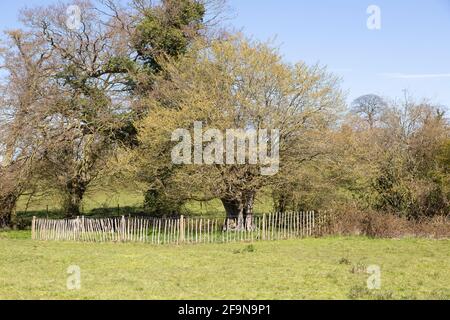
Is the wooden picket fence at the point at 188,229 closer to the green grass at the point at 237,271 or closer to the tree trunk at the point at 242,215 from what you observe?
the tree trunk at the point at 242,215

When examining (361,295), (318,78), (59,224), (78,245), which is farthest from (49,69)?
(361,295)

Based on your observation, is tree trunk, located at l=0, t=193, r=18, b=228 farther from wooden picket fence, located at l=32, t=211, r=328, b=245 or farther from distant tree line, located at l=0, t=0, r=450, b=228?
wooden picket fence, located at l=32, t=211, r=328, b=245

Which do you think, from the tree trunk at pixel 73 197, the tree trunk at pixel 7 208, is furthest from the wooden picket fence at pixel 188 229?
the tree trunk at pixel 73 197

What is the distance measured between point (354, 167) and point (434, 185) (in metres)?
3.63

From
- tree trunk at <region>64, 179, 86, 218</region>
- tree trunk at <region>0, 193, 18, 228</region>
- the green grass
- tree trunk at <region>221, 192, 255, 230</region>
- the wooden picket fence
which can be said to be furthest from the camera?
tree trunk at <region>64, 179, 86, 218</region>

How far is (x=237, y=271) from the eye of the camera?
1195cm

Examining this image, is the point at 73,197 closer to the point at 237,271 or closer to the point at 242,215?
the point at 242,215

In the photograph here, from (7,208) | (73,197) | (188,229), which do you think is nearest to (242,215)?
(188,229)

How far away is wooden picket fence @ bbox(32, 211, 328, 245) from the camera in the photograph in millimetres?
19578

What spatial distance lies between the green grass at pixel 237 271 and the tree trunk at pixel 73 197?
1066 cm

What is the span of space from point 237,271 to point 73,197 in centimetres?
1889

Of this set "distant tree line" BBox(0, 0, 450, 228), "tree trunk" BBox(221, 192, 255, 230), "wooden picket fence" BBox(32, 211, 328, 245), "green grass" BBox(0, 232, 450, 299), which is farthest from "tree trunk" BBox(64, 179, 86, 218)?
"green grass" BBox(0, 232, 450, 299)

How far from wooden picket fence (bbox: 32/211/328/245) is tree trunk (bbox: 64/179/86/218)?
6.36 metres

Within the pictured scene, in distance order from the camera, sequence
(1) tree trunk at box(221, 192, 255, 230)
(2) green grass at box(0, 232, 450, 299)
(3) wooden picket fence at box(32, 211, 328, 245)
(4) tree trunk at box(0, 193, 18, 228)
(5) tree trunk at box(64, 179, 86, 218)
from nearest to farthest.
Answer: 1. (2) green grass at box(0, 232, 450, 299)
2. (3) wooden picket fence at box(32, 211, 328, 245)
3. (1) tree trunk at box(221, 192, 255, 230)
4. (4) tree trunk at box(0, 193, 18, 228)
5. (5) tree trunk at box(64, 179, 86, 218)
